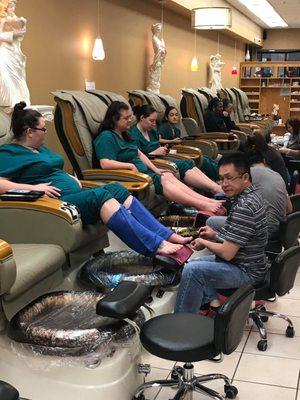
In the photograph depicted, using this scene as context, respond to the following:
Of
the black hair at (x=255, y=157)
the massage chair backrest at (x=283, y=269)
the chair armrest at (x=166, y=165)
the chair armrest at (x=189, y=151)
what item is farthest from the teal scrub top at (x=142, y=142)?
the massage chair backrest at (x=283, y=269)

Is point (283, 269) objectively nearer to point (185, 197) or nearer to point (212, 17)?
point (185, 197)

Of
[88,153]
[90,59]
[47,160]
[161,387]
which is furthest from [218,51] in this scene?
[161,387]

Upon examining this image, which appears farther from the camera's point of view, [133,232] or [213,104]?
[213,104]

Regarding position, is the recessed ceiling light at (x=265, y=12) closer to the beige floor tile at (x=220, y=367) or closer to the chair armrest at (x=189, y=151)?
the chair armrest at (x=189, y=151)

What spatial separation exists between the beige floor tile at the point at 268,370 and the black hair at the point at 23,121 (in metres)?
1.79

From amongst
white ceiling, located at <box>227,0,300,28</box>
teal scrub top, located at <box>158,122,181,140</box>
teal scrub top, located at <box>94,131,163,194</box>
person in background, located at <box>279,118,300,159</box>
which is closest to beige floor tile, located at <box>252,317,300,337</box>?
teal scrub top, located at <box>94,131,163,194</box>

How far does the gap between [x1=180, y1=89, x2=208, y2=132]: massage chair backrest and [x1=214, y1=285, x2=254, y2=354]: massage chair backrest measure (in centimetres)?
532

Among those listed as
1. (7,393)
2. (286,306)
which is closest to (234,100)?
(286,306)

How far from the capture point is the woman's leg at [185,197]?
3.88 m

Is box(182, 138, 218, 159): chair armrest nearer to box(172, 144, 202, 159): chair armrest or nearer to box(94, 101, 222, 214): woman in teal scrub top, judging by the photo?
box(172, 144, 202, 159): chair armrest

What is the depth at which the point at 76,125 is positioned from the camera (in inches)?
153

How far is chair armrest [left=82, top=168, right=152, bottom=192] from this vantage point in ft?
11.9

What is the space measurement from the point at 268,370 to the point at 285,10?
1028cm

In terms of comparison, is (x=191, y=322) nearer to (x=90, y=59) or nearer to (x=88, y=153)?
(x=88, y=153)
